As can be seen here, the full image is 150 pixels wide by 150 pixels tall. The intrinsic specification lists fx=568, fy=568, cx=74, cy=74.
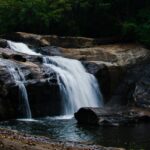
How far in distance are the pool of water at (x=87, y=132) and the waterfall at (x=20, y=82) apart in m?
1.74

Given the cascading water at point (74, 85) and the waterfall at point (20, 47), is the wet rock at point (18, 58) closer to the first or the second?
the cascading water at point (74, 85)

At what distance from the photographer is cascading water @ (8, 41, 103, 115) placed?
3903 cm

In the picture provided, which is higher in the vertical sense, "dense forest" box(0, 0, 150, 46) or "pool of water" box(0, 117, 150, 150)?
"dense forest" box(0, 0, 150, 46)

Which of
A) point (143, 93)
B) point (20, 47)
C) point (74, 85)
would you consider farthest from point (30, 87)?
point (143, 93)

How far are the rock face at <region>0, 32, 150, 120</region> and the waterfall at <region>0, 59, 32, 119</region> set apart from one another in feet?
0.83

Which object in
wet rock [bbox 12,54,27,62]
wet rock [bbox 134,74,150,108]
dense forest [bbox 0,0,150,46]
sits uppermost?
Answer: dense forest [bbox 0,0,150,46]

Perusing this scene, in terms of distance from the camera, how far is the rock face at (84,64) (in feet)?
121

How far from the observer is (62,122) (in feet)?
113

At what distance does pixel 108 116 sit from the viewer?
34469 mm

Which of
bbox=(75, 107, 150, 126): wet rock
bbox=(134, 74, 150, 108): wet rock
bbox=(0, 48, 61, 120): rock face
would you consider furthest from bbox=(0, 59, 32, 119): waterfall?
bbox=(134, 74, 150, 108): wet rock

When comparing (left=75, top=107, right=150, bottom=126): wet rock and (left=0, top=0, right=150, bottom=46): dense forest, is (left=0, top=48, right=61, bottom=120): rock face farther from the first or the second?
(left=0, top=0, right=150, bottom=46): dense forest

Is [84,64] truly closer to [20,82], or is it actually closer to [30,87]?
[30,87]

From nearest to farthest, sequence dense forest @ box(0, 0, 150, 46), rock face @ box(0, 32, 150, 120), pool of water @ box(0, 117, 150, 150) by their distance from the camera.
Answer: pool of water @ box(0, 117, 150, 150), rock face @ box(0, 32, 150, 120), dense forest @ box(0, 0, 150, 46)

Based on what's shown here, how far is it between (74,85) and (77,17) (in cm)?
1258
